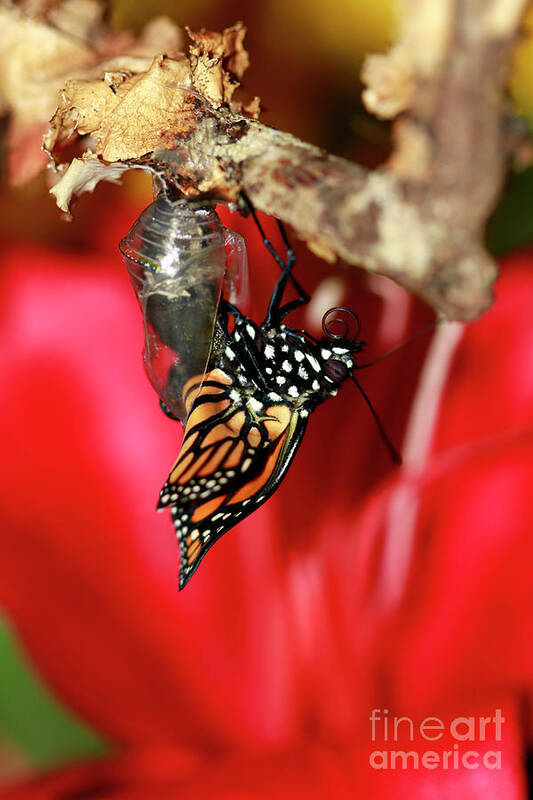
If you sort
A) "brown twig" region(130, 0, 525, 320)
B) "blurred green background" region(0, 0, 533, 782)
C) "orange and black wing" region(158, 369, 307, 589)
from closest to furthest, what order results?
"brown twig" region(130, 0, 525, 320) → "orange and black wing" region(158, 369, 307, 589) → "blurred green background" region(0, 0, 533, 782)

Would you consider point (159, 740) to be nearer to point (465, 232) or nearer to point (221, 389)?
point (221, 389)

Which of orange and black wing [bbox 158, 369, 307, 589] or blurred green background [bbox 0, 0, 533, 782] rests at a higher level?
blurred green background [bbox 0, 0, 533, 782]

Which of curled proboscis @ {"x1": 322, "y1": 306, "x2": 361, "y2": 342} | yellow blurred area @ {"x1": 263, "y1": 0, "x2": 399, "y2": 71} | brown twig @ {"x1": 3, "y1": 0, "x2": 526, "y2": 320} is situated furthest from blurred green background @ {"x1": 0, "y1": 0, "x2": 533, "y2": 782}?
brown twig @ {"x1": 3, "y1": 0, "x2": 526, "y2": 320}

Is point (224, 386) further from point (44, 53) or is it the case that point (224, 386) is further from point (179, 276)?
point (44, 53)

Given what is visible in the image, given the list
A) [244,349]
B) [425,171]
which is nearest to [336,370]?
[244,349]

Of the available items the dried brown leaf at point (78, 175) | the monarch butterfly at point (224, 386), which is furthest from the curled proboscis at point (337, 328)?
the dried brown leaf at point (78, 175)

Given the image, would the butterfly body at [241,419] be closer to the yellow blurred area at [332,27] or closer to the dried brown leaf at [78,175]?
the dried brown leaf at [78,175]

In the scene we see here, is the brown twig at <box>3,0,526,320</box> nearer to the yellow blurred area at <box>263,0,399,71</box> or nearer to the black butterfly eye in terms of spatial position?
the black butterfly eye
